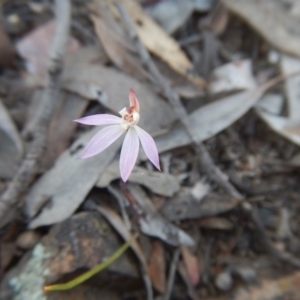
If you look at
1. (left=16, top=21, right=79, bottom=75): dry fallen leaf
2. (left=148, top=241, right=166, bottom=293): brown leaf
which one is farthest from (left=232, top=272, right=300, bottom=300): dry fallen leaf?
(left=16, top=21, right=79, bottom=75): dry fallen leaf

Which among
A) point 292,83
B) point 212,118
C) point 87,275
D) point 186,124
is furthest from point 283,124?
point 87,275

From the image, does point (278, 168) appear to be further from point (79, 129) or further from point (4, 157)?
point (4, 157)

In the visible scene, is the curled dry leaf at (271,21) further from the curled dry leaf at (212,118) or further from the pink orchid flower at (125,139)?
the pink orchid flower at (125,139)

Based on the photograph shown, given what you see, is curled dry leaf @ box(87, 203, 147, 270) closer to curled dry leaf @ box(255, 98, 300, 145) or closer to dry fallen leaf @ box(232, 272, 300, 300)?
dry fallen leaf @ box(232, 272, 300, 300)

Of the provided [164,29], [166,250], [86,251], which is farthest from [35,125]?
[164,29]

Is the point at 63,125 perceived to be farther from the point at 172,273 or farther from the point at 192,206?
the point at 172,273
